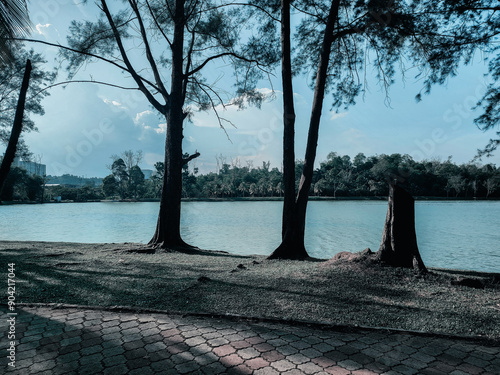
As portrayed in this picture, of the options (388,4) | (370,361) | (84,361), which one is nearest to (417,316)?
(370,361)

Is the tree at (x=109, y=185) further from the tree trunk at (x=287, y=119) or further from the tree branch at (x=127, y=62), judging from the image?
the tree trunk at (x=287, y=119)

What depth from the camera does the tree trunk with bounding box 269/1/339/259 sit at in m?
7.10

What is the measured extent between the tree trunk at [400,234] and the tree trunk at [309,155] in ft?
7.38

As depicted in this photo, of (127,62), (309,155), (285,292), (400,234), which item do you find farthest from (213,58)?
(285,292)

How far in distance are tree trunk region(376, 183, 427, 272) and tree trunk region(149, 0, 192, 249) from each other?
5134mm

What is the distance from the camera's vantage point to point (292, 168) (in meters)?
7.35

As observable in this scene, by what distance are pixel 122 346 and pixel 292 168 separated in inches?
→ 218

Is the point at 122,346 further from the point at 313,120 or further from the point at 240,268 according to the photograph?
the point at 313,120

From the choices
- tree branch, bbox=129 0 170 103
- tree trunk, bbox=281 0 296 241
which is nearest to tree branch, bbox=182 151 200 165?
tree branch, bbox=129 0 170 103

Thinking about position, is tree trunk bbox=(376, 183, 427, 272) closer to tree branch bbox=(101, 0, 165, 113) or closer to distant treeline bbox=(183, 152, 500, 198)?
tree branch bbox=(101, 0, 165, 113)

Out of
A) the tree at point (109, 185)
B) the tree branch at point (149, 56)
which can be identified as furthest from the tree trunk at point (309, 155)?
the tree at point (109, 185)

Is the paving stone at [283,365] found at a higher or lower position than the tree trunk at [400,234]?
lower

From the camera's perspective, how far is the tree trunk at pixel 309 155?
710 centimetres

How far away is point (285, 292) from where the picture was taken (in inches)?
155
